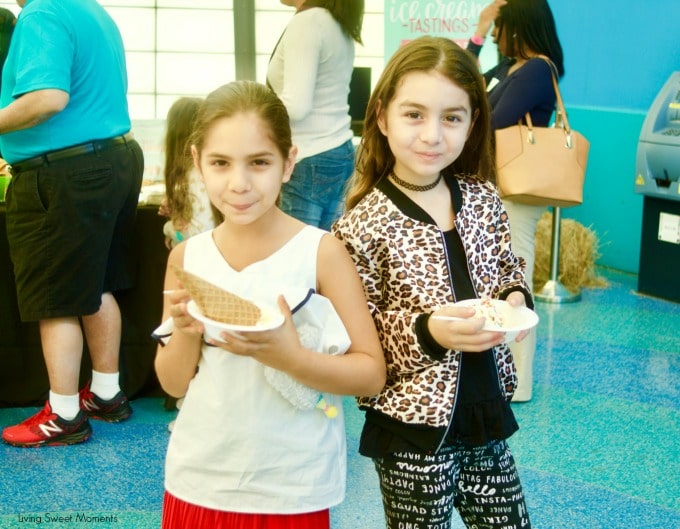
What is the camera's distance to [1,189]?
145 inches

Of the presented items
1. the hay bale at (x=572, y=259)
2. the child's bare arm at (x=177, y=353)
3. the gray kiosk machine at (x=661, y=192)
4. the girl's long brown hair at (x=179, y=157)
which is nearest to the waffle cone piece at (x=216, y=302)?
the child's bare arm at (x=177, y=353)

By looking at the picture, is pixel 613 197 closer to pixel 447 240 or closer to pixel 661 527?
pixel 661 527

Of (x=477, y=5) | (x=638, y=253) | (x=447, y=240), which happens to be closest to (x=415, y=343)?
(x=447, y=240)

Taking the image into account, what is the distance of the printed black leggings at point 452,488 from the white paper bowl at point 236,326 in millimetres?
449

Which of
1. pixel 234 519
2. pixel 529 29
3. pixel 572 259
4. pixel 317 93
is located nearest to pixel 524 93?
pixel 529 29

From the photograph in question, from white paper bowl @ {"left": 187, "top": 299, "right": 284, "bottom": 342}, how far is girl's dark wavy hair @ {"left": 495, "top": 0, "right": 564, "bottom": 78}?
236 cm

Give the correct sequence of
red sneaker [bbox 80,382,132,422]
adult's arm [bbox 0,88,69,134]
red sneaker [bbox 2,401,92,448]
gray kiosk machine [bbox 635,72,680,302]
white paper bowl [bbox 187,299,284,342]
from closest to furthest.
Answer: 1. white paper bowl [bbox 187,299,284,342]
2. adult's arm [bbox 0,88,69,134]
3. red sneaker [bbox 2,401,92,448]
4. red sneaker [bbox 80,382,132,422]
5. gray kiosk machine [bbox 635,72,680,302]

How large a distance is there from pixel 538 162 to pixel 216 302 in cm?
224

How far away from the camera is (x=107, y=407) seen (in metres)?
3.52

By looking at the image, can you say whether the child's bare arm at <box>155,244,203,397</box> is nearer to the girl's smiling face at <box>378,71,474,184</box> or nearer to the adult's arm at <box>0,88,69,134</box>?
the girl's smiling face at <box>378,71,474,184</box>

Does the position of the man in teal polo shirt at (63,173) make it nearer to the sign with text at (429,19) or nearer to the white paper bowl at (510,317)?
the white paper bowl at (510,317)

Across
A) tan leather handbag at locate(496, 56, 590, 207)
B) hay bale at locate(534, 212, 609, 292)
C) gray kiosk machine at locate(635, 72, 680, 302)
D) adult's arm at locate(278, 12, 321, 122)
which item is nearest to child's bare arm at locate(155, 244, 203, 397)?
adult's arm at locate(278, 12, 321, 122)

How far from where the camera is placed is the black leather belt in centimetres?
314

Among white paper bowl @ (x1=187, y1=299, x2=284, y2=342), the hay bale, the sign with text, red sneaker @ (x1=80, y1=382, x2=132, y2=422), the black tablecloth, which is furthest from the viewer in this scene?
the sign with text
